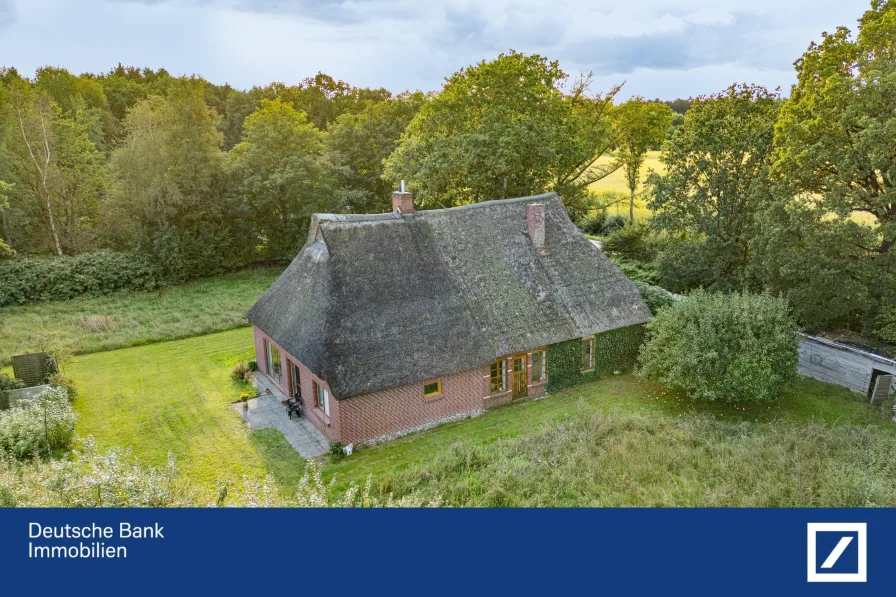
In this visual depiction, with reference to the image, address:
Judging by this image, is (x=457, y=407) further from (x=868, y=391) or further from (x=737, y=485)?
(x=868, y=391)

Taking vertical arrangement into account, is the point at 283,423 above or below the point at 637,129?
below

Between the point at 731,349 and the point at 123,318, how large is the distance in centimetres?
2701

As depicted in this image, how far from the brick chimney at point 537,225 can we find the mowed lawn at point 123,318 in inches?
603

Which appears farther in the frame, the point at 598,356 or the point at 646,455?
the point at 598,356

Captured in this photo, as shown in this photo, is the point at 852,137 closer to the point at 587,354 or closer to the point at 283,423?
the point at 587,354

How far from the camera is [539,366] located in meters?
21.4

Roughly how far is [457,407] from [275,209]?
25897 millimetres

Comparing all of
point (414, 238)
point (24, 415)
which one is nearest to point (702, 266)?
point (414, 238)

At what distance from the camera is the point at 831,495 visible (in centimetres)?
1387

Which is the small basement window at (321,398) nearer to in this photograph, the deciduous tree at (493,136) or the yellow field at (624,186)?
the deciduous tree at (493,136)

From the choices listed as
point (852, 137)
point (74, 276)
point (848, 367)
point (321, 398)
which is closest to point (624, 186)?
point (852, 137)

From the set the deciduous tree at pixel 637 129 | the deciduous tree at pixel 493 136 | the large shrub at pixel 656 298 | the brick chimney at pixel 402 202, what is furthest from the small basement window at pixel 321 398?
the deciduous tree at pixel 637 129

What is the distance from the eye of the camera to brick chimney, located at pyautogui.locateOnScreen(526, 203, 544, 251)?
22.7 m

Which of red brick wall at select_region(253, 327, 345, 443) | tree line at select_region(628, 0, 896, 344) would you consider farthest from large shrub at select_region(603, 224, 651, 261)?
red brick wall at select_region(253, 327, 345, 443)
